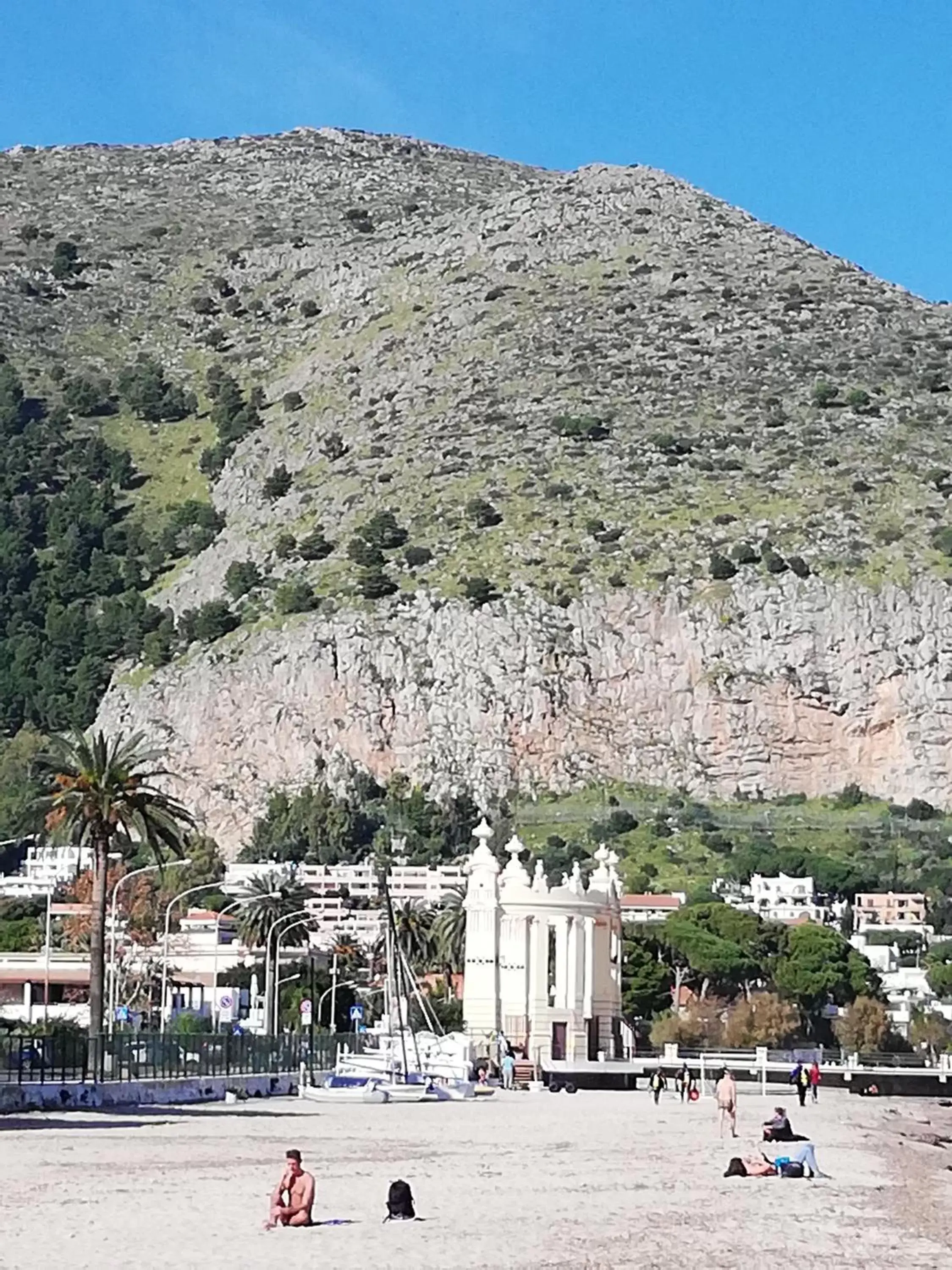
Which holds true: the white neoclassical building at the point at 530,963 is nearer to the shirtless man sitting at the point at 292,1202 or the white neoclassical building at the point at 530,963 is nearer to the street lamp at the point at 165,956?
the street lamp at the point at 165,956

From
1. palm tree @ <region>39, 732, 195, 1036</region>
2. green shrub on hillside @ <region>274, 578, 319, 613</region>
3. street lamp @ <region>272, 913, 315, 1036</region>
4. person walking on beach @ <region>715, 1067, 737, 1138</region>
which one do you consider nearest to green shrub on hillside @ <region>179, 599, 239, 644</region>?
green shrub on hillside @ <region>274, 578, 319, 613</region>

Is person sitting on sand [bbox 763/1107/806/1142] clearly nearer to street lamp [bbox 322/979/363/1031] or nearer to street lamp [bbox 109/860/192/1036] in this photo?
street lamp [bbox 109/860/192/1036]

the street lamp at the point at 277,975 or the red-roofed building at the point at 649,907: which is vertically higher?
the red-roofed building at the point at 649,907

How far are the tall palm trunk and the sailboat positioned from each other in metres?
7.05

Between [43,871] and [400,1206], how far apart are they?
11345 centimetres

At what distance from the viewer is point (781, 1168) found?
3412 centimetres

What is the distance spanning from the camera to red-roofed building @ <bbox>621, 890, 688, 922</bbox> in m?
113

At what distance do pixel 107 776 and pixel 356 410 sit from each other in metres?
106

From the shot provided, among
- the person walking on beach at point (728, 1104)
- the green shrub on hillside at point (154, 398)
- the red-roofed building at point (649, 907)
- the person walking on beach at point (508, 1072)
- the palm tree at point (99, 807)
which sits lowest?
the person walking on beach at point (728, 1104)

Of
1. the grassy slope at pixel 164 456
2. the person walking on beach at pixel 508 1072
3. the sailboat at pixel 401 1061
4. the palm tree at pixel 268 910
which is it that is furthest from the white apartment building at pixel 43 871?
the person walking on beach at pixel 508 1072

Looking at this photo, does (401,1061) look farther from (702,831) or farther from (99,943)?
(702,831)

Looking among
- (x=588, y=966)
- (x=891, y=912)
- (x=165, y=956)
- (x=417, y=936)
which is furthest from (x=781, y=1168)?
(x=891, y=912)

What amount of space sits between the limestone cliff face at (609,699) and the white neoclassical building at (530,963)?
44.9 metres

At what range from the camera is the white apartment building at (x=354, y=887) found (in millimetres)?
117750
